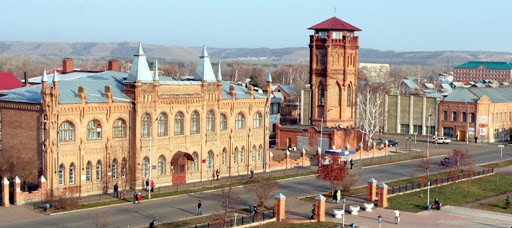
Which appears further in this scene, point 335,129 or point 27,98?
point 335,129

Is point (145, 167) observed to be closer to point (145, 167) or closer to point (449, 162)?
point (145, 167)

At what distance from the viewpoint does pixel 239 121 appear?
63.7 m

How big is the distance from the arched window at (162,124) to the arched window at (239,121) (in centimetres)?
860

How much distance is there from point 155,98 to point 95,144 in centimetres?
615

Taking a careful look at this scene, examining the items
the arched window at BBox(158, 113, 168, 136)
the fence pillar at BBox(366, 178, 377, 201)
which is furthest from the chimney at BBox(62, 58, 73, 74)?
the fence pillar at BBox(366, 178, 377, 201)

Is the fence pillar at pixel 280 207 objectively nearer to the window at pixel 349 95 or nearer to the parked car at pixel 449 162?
the parked car at pixel 449 162

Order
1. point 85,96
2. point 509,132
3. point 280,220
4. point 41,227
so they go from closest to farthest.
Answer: point 41,227 → point 280,220 → point 85,96 → point 509,132

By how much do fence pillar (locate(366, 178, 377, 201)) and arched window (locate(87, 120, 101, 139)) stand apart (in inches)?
810

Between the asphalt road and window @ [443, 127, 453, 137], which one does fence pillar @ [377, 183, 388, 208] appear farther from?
window @ [443, 127, 453, 137]

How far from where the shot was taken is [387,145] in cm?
8100

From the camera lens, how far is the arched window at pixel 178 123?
5759 centimetres

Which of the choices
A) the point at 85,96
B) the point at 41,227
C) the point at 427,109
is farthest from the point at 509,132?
the point at 41,227

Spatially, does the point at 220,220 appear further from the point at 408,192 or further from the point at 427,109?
the point at 427,109

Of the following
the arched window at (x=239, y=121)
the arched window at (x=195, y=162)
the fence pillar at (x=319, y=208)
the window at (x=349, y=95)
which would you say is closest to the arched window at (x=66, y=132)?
the arched window at (x=195, y=162)
